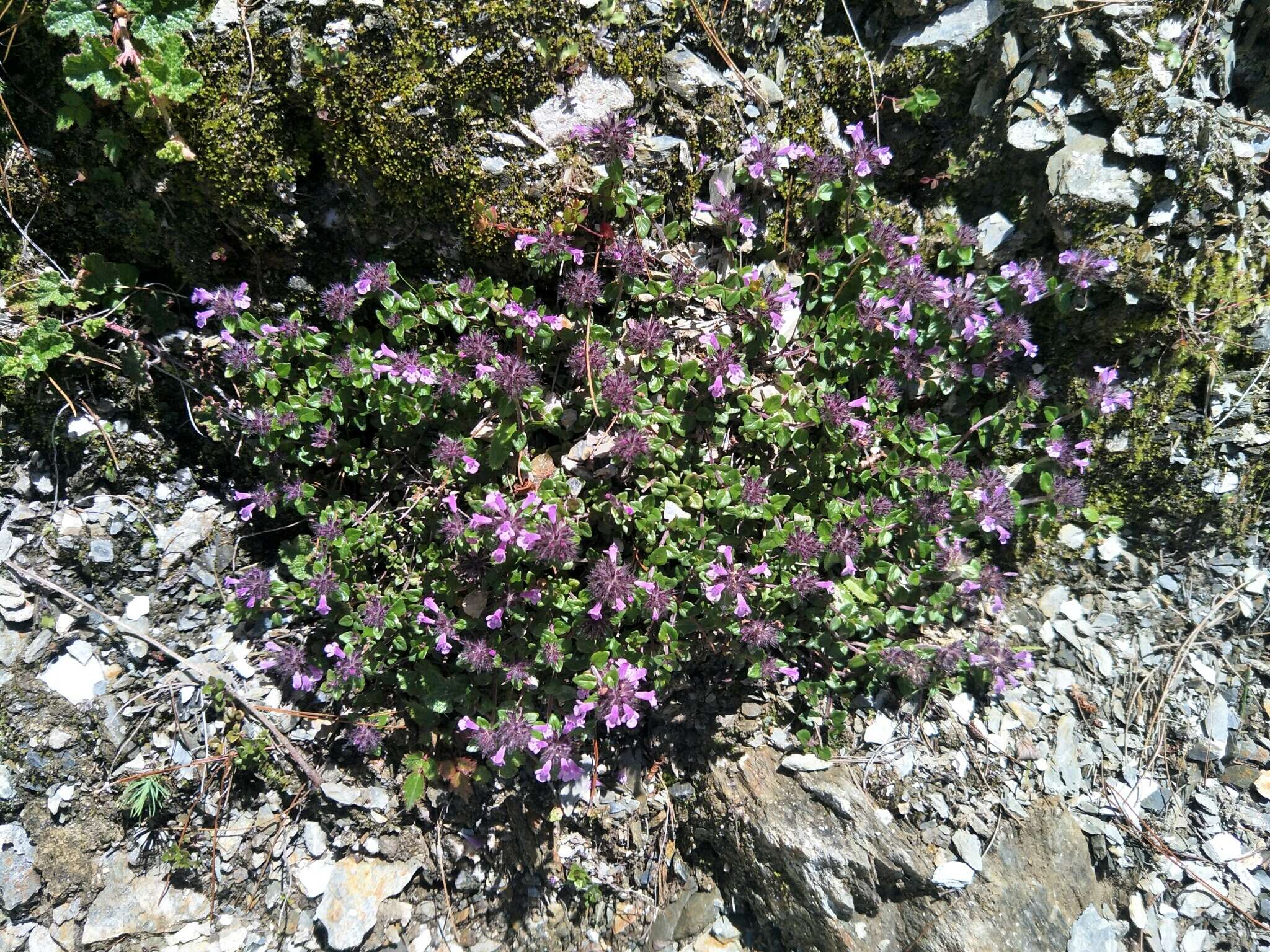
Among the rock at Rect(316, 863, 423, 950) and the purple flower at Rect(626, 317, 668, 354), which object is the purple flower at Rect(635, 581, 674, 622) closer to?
the purple flower at Rect(626, 317, 668, 354)

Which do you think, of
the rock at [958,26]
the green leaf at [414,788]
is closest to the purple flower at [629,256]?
the rock at [958,26]

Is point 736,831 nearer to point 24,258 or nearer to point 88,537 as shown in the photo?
point 88,537

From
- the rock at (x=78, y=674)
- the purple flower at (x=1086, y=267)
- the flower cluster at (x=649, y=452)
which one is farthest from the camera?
the rock at (x=78, y=674)

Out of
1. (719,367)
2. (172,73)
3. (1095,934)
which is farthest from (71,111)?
(1095,934)

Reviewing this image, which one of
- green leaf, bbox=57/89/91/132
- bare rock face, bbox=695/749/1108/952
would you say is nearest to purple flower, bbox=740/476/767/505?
bare rock face, bbox=695/749/1108/952

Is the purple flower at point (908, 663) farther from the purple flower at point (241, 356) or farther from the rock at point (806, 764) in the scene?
the purple flower at point (241, 356)

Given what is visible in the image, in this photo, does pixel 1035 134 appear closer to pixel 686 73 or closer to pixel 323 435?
pixel 686 73

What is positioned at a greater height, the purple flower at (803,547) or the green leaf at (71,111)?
the green leaf at (71,111)
